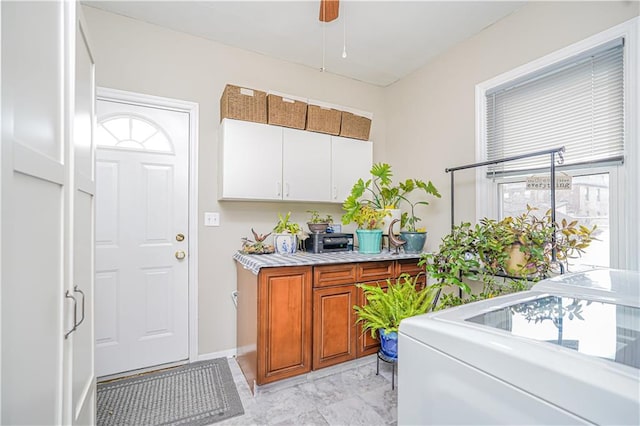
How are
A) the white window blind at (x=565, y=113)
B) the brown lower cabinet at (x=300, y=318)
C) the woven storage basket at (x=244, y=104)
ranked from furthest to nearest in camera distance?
the woven storage basket at (x=244, y=104) < the brown lower cabinet at (x=300, y=318) < the white window blind at (x=565, y=113)

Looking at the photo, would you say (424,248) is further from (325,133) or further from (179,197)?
(179,197)

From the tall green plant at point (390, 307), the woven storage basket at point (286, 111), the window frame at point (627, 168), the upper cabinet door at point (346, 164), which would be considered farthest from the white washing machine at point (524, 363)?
the woven storage basket at point (286, 111)

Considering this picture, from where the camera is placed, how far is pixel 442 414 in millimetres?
555

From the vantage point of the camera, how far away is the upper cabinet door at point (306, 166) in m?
2.50

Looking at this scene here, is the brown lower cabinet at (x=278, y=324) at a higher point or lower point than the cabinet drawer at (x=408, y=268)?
lower

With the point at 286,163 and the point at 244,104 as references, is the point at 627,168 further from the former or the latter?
the point at 244,104

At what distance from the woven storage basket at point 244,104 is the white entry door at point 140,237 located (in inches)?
17.5

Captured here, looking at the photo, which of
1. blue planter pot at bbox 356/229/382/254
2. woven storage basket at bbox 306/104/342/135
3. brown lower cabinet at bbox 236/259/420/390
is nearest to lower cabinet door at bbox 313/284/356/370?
brown lower cabinet at bbox 236/259/420/390

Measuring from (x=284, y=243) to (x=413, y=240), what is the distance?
1.17 meters

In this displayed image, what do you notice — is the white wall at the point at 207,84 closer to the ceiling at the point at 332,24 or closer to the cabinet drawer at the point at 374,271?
the ceiling at the point at 332,24

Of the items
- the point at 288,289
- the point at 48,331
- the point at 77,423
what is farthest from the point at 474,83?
the point at 77,423

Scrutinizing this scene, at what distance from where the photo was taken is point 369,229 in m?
2.60

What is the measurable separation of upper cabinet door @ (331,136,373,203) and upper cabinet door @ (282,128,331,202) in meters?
0.06

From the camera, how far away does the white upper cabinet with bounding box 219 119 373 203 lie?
91.0 inches
